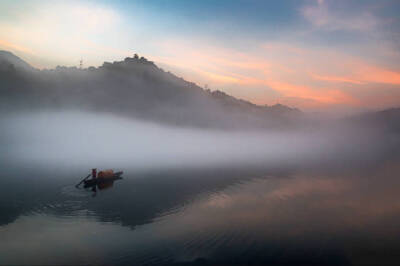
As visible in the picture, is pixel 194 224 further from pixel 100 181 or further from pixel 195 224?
pixel 100 181

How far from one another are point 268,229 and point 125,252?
1559 cm

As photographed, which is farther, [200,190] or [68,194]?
[200,190]

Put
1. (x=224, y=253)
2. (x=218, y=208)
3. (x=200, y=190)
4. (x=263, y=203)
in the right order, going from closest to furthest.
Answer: (x=224, y=253), (x=218, y=208), (x=263, y=203), (x=200, y=190)

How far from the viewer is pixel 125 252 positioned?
70.4ft

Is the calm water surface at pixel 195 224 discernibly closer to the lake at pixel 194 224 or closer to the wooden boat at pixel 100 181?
the lake at pixel 194 224

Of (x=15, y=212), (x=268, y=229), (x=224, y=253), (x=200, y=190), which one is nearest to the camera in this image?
(x=224, y=253)

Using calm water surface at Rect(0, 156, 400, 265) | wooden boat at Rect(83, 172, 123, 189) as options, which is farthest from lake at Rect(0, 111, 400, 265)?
wooden boat at Rect(83, 172, 123, 189)

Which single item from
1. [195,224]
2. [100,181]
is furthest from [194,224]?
[100,181]

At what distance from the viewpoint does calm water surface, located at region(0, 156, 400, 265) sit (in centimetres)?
2141

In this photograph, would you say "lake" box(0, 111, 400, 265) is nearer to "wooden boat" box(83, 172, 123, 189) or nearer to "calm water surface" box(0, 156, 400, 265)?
"calm water surface" box(0, 156, 400, 265)

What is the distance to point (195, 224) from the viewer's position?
27922 mm

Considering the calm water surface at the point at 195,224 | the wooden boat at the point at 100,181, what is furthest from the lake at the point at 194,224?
the wooden boat at the point at 100,181

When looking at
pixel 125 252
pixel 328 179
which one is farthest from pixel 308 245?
pixel 328 179

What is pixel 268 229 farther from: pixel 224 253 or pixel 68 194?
pixel 68 194
